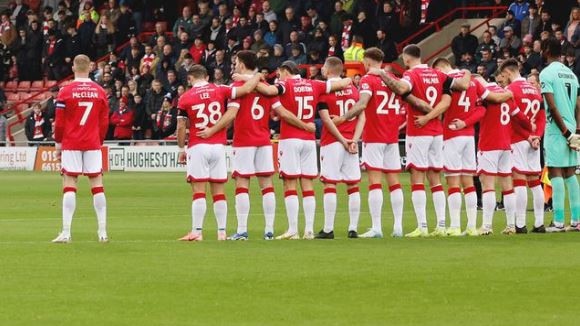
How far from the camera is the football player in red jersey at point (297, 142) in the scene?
700 inches

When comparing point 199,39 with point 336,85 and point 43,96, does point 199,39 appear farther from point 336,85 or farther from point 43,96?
point 336,85

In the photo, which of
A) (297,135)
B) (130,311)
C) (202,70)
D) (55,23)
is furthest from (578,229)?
(55,23)

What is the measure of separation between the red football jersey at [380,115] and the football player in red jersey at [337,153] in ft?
0.65

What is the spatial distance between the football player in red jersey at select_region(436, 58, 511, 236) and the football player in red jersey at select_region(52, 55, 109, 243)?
13.9 ft

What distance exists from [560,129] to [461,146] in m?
1.41

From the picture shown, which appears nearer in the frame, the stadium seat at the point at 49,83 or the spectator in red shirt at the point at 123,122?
the spectator in red shirt at the point at 123,122

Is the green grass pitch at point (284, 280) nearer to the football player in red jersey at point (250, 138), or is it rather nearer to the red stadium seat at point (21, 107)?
the football player in red jersey at point (250, 138)

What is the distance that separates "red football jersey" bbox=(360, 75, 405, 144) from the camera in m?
17.9

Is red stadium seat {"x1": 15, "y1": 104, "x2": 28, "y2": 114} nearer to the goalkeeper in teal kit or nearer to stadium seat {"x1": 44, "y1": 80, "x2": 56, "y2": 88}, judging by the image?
stadium seat {"x1": 44, "y1": 80, "x2": 56, "y2": 88}

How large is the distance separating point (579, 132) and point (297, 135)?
4.85m

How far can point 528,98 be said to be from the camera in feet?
62.5

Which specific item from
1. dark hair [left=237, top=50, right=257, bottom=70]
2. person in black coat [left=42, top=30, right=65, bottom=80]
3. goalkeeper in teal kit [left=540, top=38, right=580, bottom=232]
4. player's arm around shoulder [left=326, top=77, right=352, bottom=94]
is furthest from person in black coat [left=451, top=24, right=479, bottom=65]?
dark hair [left=237, top=50, right=257, bottom=70]

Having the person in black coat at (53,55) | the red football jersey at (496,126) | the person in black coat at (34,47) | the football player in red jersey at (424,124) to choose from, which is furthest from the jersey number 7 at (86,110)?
the person in black coat at (34,47)

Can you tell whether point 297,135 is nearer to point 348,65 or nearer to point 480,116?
point 480,116
